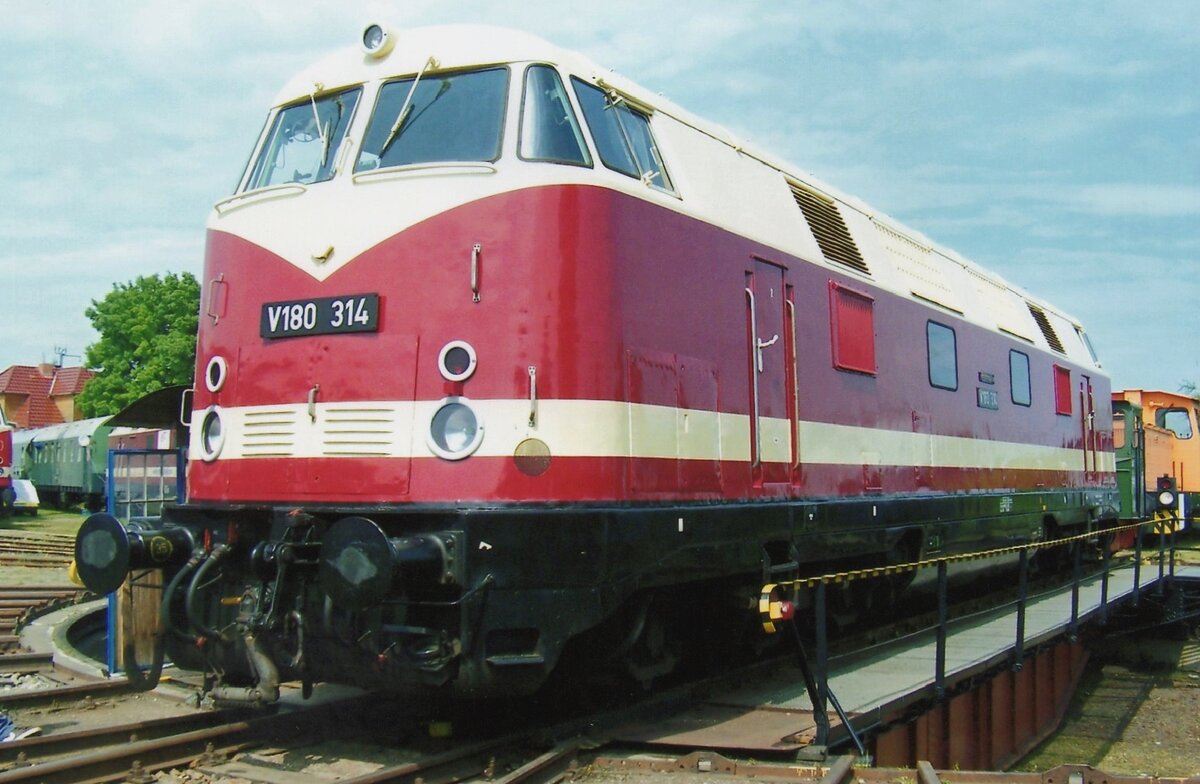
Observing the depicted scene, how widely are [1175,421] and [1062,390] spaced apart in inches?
524

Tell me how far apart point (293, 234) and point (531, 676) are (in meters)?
2.85

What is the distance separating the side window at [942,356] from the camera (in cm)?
1023

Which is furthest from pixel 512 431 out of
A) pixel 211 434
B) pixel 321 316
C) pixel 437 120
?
pixel 211 434

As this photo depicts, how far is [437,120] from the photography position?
6500 millimetres

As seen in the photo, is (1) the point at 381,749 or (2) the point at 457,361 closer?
(2) the point at 457,361

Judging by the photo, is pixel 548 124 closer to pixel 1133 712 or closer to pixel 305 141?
pixel 305 141

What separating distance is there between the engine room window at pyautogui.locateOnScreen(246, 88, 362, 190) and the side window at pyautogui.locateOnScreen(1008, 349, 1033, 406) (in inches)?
322

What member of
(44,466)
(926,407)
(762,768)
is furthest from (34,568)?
(44,466)

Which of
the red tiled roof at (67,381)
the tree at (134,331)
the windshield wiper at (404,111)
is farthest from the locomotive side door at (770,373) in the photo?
the red tiled roof at (67,381)

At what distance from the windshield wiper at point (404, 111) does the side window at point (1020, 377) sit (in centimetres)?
800

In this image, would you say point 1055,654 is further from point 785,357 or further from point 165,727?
point 165,727

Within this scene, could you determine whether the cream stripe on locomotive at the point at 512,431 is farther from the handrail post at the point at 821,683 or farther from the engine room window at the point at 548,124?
the engine room window at the point at 548,124

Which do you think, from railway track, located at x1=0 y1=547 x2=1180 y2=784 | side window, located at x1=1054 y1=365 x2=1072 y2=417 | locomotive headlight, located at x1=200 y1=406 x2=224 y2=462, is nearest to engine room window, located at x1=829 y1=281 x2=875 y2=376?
railway track, located at x1=0 y1=547 x2=1180 y2=784

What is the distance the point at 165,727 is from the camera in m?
6.61
